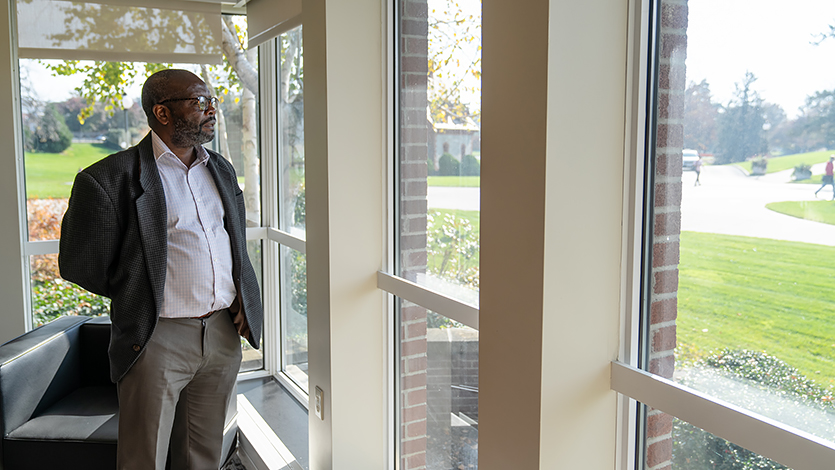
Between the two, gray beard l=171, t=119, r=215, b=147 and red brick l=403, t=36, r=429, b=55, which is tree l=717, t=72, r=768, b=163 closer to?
red brick l=403, t=36, r=429, b=55

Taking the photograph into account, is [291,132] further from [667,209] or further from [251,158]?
[667,209]

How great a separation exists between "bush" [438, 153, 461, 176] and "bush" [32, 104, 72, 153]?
3174 mm

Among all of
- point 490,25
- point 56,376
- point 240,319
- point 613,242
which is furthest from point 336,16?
point 56,376

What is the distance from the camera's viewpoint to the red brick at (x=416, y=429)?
8.01 feet

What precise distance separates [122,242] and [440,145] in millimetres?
1346

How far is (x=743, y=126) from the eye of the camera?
119 centimetres

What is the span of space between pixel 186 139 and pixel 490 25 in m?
1.53

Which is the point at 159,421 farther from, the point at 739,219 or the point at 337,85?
the point at 739,219

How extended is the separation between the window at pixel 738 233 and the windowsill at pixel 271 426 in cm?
231

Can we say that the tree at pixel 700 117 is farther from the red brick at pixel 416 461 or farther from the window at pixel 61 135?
the window at pixel 61 135

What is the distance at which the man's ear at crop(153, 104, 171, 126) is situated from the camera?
243 cm

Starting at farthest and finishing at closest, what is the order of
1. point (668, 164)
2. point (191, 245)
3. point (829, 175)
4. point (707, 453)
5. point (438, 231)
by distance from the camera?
point (191, 245) < point (438, 231) < point (668, 164) < point (707, 453) < point (829, 175)

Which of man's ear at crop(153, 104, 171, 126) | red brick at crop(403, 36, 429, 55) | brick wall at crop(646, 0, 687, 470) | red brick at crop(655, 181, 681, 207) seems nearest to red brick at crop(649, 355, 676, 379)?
brick wall at crop(646, 0, 687, 470)

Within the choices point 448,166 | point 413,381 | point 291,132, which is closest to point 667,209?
point 448,166
